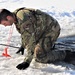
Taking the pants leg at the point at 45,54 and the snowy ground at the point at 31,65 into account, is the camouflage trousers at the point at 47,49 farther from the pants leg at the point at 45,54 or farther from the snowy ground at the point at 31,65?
the snowy ground at the point at 31,65

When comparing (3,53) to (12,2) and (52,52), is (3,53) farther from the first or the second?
(12,2)

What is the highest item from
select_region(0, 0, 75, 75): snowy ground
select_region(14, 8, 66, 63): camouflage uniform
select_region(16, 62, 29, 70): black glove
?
select_region(14, 8, 66, 63): camouflage uniform

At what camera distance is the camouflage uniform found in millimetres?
4863

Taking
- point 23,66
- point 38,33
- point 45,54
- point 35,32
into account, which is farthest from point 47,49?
point 23,66

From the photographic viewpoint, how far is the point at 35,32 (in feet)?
16.5

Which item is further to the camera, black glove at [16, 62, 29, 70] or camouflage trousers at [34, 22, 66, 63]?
camouflage trousers at [34, 22, 66, 63]

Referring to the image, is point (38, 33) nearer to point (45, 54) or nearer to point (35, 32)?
point (35, 32)

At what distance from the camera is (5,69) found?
5059 mm

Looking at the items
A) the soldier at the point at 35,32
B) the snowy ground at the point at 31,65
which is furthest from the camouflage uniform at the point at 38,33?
the snowy ground at the point at 31,65

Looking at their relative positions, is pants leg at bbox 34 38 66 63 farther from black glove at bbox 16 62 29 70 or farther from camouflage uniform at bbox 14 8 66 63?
A: black glove at bbox 16 62 29 70

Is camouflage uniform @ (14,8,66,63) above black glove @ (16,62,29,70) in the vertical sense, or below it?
above

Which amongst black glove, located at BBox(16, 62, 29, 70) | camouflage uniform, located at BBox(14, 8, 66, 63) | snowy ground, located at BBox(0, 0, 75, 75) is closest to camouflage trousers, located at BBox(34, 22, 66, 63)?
camouflage uniform, located at BBox(14, 8, 66, 63)

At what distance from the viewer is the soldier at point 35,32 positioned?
4.82 m

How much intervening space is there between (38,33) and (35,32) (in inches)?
4.9
